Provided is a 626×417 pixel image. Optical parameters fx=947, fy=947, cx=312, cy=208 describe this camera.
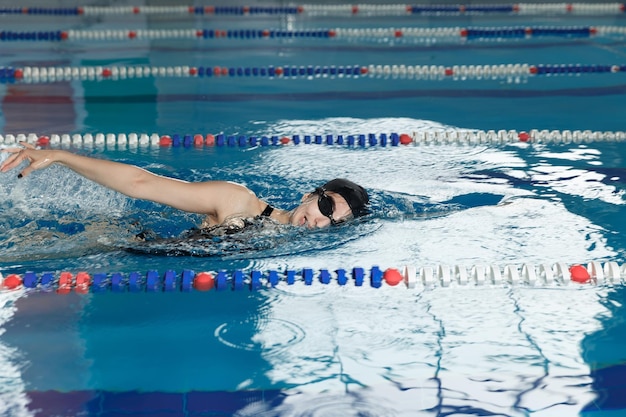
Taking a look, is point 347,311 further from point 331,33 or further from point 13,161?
point 331,33

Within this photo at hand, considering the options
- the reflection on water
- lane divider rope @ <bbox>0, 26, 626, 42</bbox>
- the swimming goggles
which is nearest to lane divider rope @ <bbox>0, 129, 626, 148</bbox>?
the reflection on water

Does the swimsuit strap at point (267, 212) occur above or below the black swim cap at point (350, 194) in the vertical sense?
below

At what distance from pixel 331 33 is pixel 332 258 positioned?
5400mm

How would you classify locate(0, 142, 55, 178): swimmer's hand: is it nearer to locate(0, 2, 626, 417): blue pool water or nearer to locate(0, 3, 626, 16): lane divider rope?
locate(0, 2, 626, 417): blue pool water

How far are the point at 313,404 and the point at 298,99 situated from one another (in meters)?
3.93

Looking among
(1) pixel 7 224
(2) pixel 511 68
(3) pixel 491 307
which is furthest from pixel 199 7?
(3) pixel 491 307

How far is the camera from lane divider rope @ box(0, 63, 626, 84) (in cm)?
686

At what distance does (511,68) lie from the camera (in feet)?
23.4

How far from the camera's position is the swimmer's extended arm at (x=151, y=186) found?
3.30 m

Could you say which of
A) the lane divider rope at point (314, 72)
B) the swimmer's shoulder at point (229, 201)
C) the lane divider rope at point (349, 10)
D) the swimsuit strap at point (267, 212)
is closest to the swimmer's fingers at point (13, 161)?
the swimmer's shoulder at point (229, 201)

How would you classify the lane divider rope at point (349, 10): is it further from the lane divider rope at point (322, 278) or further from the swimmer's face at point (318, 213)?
the lane divider rope at point (322, 278)

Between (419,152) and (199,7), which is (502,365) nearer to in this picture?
(419,152)

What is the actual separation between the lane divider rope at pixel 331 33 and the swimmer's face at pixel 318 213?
521 cm

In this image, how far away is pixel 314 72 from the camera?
23.0ft
